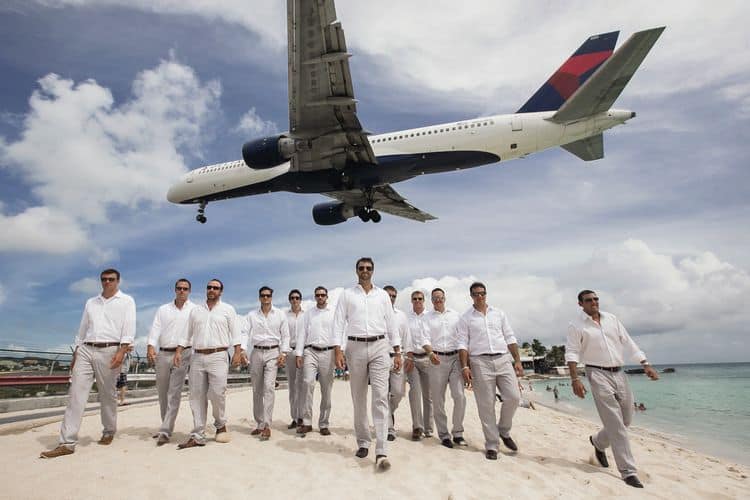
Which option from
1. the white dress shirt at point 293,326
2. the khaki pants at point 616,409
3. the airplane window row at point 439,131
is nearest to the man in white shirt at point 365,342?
the white dress shirt at point 293,326

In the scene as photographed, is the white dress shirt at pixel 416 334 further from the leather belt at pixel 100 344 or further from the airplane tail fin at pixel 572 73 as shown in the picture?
the airplane tail fin at pixel 572 73

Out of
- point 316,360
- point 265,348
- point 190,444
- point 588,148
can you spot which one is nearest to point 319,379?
point 316,360

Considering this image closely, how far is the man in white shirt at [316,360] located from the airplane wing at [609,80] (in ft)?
34.8

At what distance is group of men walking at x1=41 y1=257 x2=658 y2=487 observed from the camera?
210 inches

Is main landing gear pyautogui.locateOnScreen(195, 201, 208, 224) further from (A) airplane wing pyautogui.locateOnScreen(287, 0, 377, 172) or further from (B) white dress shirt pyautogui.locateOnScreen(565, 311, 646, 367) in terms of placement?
(B) white dress shirt pyautogui.locateOnScreen(565, 311, 646, 367)

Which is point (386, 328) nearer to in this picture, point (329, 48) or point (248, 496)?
point (248, 496)

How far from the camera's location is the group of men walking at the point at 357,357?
532cm

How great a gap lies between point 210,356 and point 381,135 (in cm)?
1346

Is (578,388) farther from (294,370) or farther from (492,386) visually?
(294,370)

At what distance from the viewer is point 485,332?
615cm

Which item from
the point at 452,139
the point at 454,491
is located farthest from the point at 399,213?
the point at 454,491

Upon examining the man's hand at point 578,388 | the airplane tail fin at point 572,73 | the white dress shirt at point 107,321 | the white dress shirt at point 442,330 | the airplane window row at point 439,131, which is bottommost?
the man's hand at point 578,388

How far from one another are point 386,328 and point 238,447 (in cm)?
257

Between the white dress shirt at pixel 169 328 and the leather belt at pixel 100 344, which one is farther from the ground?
the white dress shirt at pixel 169 328
